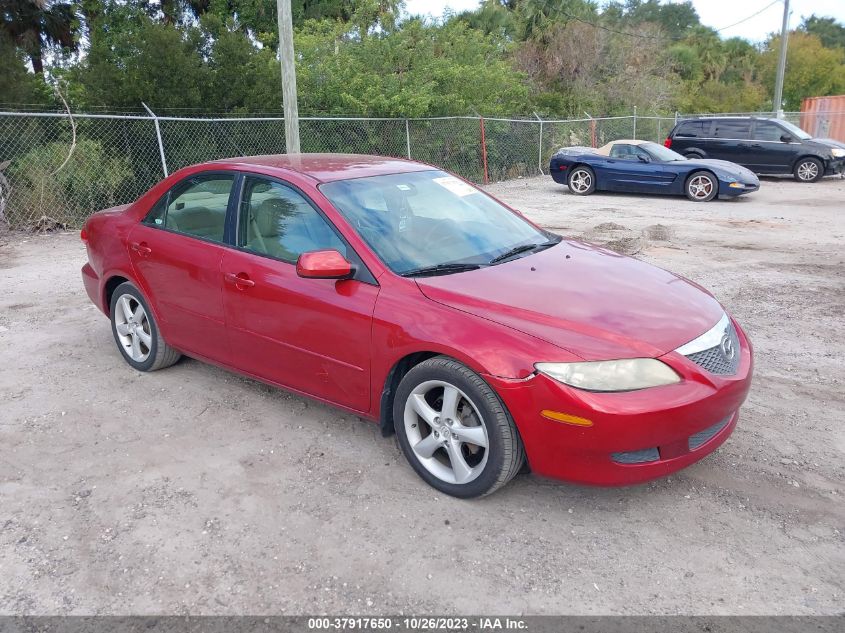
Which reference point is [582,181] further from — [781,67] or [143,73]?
[781,67]

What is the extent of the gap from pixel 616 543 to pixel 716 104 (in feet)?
133

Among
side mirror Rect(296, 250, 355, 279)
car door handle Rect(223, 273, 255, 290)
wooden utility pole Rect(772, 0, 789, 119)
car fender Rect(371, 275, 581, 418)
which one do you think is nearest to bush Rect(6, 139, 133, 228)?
car door handle Rect(223, 273, 255, 290)

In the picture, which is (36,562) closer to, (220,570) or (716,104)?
(220,570)

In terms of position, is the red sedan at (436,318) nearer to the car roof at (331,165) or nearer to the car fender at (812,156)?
the car roof at (331,165)

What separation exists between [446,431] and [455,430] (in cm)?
6

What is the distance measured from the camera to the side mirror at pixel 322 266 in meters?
3.41

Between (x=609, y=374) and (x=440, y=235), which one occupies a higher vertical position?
(x=440, y=235)

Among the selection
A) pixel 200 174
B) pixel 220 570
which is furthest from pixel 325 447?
pixel 200 174

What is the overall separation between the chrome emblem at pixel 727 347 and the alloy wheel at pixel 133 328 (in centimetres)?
365

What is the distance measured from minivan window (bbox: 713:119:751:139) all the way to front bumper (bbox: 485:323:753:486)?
16894 mm

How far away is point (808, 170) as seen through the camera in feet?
58.0

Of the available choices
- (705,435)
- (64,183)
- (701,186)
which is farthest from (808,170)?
(705,435)

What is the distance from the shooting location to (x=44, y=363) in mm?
5230

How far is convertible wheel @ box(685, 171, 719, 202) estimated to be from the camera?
14406mm
